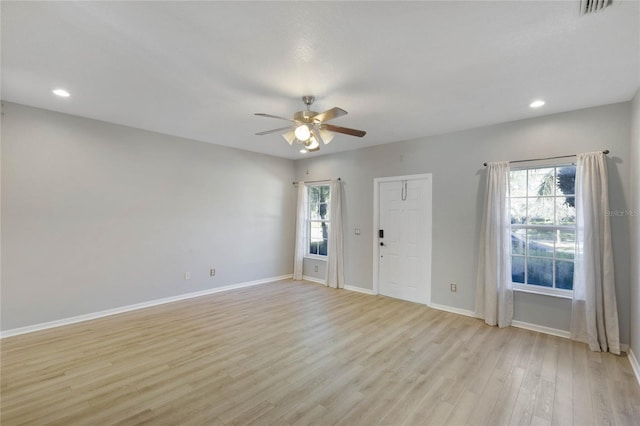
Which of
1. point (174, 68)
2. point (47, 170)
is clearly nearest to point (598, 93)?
point (174, 68)

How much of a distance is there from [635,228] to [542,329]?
1547 mm

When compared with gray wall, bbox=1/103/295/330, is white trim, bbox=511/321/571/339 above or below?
below

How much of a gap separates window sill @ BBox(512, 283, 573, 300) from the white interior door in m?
1.23

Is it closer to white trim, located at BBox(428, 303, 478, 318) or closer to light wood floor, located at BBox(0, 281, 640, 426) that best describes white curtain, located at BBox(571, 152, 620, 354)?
light wood floor, located at BBox(0, 281, 640, 426)

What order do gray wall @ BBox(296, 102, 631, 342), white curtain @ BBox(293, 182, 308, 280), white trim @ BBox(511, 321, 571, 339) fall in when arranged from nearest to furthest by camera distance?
gray wall @ BBox(296, 102, 631, 342), white trim @ BBox(511, 321, 571, 339), white curtain @ BBox(293, 182, 308, 280)

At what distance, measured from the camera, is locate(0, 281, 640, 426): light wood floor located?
6.88 feet

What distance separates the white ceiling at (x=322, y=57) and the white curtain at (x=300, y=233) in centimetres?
301

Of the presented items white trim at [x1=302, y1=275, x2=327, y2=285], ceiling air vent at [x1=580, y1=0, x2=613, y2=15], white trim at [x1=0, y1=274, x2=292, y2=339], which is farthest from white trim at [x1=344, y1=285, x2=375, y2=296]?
ceiling air vent at [x1=580, y1=0, x2=613, y2=15]

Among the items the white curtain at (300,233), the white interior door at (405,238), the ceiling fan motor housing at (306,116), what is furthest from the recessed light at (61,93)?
the white interior door at (405,238)

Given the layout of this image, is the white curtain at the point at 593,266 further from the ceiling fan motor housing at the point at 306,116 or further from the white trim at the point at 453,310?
the ceiling fan motor housing at the point at 306,116

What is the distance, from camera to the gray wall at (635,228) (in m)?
2.77

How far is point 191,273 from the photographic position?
5012 millimetres

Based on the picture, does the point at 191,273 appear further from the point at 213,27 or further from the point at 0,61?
the point at 213,27

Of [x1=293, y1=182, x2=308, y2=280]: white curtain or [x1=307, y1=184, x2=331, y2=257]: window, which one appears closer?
[x1=307, y1=184, x2=331, y2=257]: window
